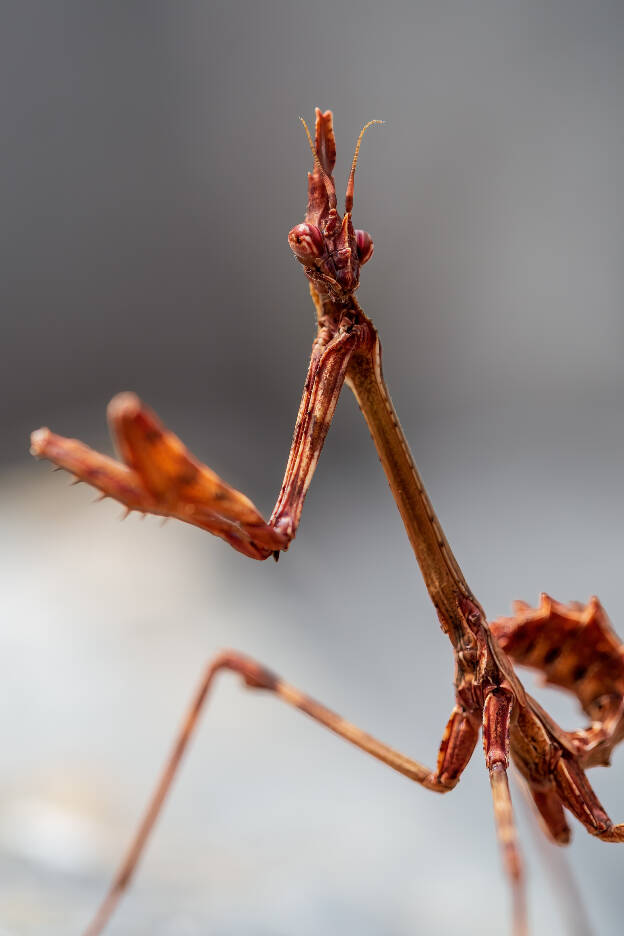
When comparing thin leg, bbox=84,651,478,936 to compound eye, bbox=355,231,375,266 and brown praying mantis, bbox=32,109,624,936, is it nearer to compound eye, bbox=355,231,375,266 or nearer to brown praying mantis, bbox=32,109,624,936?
brown praying mantis, bbox=32,109,624,936

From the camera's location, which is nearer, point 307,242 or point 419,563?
point 307,242

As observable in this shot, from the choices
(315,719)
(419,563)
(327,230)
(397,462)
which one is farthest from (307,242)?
(315,719)

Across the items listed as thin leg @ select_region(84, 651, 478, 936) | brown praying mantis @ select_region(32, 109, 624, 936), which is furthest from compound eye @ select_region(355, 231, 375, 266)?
thin leg @ select_region(84, 651, 478, 936)

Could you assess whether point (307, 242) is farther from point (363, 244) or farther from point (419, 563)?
point (419, 563)

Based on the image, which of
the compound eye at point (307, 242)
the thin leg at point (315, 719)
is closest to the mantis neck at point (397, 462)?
the compound eye at point (307, 242)

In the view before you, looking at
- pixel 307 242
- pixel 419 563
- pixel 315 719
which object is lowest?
pixel 315 719

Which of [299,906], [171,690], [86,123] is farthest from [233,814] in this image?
[86,123]

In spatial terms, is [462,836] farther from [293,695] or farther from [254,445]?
[254,445]

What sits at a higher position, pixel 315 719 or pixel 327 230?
pixel 327 230
